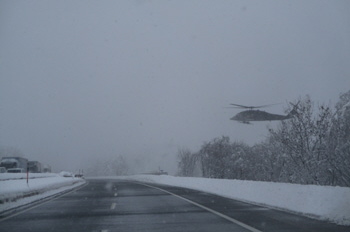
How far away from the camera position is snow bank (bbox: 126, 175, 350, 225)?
10.4 meters

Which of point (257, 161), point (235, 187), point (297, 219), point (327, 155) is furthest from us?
point (257, 161)

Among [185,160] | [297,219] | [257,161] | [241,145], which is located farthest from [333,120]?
[185,160]

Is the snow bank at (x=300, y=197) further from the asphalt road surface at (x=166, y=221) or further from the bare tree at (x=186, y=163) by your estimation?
the bare tree at (x=186, y=163)

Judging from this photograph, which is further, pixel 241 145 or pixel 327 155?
pixel 241 145

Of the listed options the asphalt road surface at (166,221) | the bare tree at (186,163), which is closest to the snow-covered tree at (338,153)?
the asphalt road surface at (166,221)

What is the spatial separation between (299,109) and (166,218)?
20.0 m

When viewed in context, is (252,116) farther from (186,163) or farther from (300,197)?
(186,163)

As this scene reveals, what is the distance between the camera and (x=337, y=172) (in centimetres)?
2939

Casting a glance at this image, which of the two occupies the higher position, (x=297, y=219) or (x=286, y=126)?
(x=286, y=126)

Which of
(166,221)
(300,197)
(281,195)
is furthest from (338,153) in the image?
(166,221)

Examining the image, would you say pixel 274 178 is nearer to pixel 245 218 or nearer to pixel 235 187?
pixel 235 187

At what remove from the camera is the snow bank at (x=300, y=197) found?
1041 centimetres

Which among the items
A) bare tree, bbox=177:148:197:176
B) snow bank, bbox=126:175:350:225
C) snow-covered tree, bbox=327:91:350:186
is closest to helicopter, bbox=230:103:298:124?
snow-covered tree, bbox=327:91:350:186

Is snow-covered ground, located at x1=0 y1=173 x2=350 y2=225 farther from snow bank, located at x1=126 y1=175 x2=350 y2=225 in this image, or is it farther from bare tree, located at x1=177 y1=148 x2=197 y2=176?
bare tree, located at x1=177 y1=148 x2=197 y2=176
